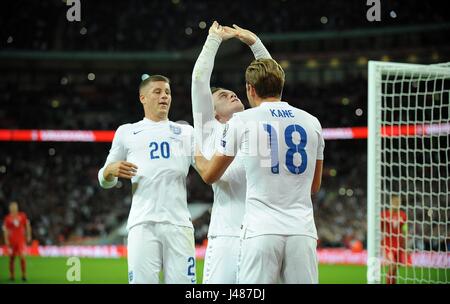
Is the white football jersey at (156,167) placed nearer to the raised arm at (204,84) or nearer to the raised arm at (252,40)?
Answer: the raised arm at (204,84)

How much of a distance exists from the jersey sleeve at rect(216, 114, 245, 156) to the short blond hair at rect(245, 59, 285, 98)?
240 millimetres

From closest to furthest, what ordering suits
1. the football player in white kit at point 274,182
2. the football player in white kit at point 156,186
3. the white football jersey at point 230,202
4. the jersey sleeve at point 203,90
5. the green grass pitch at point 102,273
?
the football player in white kit at point 274,182 → the jersey sleeve at point 203,90 → the white football jersey at point 230,202 → the football player in white kit at point 156,186 → the green grass pitch at point 102,273

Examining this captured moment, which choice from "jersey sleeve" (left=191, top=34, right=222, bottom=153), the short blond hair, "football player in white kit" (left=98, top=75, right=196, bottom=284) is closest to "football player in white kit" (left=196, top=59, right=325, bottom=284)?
the short blond hair

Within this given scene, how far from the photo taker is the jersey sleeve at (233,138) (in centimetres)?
362

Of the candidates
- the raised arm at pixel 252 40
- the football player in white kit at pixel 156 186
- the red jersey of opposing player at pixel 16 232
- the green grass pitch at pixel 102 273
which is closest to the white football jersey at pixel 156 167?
the football player in white kit at pixel 156 186

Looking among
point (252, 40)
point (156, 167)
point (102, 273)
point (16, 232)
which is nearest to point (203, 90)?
point (252, 40)

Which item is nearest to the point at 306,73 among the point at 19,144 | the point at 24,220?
the point at 19,144

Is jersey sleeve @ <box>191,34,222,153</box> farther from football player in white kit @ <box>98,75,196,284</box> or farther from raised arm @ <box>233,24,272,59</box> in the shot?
football player in white kit @ <box>98,75,196,284</box>

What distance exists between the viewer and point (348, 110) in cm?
2816

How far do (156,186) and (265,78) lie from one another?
1.64 m

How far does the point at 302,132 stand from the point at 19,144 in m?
28.5

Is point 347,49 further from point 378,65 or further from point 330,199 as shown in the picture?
point 378,65

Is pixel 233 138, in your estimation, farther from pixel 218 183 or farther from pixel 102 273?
pixel 102 273

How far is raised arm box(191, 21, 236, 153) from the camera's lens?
4062mm
